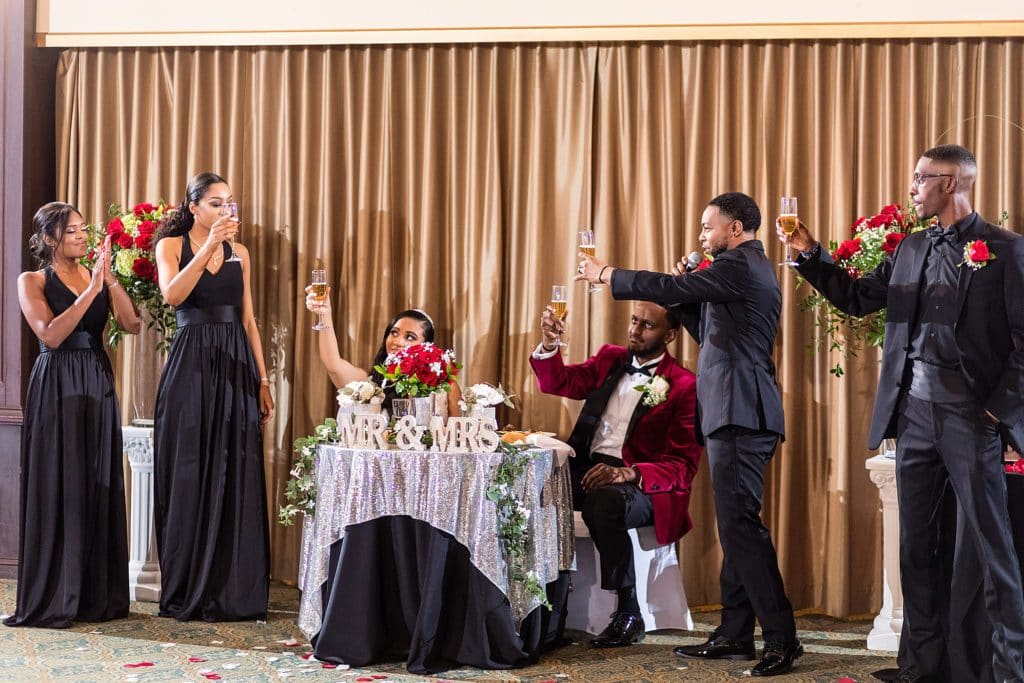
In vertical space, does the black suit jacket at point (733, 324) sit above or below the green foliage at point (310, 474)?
above

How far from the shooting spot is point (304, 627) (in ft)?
13.7

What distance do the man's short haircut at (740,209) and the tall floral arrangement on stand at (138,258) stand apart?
97.9 inches

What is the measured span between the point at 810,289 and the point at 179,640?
3143 millimetres

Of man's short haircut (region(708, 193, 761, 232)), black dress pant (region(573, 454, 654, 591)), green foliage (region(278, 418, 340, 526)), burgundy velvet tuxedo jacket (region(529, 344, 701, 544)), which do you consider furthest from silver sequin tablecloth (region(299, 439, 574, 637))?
man's short haircut (region(708, 193, 761, 232))

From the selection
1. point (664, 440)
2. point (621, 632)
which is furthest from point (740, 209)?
point (621, 632)

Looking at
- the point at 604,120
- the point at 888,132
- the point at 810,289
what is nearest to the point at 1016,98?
the point at 888,132

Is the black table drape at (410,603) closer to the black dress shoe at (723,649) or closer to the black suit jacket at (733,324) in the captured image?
the black dress shoe at (723,649)

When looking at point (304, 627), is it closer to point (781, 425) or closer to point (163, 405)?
point (163, 405)

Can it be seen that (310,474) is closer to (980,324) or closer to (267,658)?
(267,658)

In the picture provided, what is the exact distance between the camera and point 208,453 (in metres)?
4.79

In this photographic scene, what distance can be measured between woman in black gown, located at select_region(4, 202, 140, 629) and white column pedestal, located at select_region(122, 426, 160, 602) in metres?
0.37

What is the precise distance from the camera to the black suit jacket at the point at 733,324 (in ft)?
13.3

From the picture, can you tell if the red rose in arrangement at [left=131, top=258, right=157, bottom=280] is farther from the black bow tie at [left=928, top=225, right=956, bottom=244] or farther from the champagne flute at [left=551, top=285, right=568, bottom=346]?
the black bow tie at [left=928, top=225, right=956, bottom=244]

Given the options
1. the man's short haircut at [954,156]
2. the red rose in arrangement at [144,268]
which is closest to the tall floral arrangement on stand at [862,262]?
the man's short haircut at [954,156]
